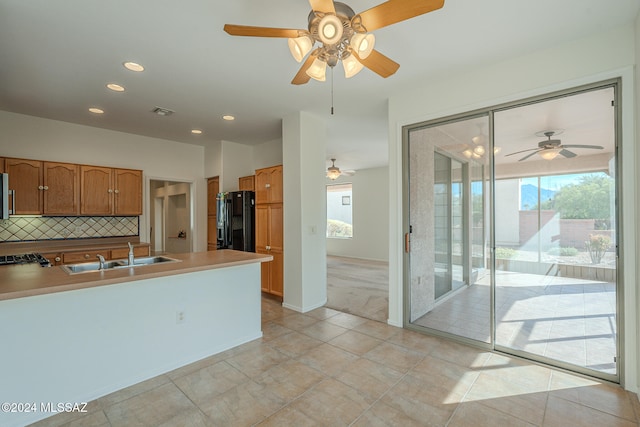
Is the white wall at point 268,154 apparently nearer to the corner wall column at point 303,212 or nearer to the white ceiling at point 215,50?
the corner wall column at point 303,212

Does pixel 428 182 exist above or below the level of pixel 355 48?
below

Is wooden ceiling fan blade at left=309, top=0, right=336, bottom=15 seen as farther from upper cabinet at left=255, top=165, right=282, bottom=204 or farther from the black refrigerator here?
the black refrigerator

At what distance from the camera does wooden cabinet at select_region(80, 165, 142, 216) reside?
4.43 metres

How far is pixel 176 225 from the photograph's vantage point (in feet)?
25.6

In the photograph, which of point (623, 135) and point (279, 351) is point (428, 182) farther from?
point (279, 351)

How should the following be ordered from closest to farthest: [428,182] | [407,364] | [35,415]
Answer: [35,415] < [407,364] < [428,182]

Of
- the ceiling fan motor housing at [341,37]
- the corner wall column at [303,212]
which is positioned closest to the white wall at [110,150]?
the corner wall column at [303,212]

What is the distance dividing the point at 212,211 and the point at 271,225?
183cm

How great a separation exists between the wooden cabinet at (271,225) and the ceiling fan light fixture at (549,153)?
3.25 metres

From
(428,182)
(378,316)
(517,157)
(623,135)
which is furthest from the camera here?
(378,316)

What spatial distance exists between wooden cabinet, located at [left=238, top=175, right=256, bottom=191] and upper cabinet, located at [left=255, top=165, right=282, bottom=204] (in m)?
0.36

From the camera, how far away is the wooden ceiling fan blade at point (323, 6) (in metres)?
1.59

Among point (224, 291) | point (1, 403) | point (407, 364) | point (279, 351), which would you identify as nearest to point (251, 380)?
point (279, 351)

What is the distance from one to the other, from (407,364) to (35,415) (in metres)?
2.80
